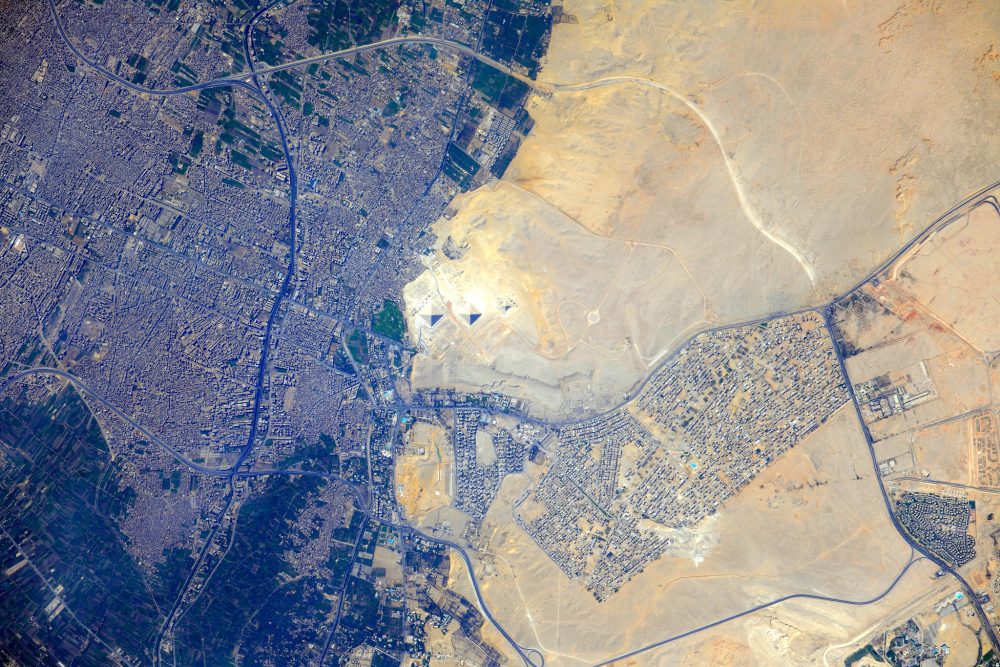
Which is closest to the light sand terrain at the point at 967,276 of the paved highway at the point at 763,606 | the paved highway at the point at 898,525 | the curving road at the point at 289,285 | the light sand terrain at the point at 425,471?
the curving road at the point at 289,285

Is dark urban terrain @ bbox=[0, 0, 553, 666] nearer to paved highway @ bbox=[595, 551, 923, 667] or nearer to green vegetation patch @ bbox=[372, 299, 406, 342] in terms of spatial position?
green vegetation patch @ bbox=[372, 299, 406, 342]

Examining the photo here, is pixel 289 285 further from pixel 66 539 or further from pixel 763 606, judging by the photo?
pixel 763 606

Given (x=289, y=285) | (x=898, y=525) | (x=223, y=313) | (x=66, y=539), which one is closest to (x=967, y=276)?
(x=898, y=525)

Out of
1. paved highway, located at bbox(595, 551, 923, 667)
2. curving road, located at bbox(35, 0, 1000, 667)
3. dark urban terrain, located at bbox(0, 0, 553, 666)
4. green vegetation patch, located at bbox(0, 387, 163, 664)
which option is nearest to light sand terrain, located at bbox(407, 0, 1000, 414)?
curving road, located at bbox(35, 0, 1000, 667)

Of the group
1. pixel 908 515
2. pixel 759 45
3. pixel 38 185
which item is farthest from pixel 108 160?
pixel 908 515

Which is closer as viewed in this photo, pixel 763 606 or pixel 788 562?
pixel 788 562

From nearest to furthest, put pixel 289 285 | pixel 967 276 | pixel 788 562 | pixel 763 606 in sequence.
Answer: pixel 967 276, pixel 788 562, pixel 763 606, pixel 289 285

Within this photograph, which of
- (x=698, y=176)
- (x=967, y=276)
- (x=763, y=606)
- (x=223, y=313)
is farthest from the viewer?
(x=223, y=313)
